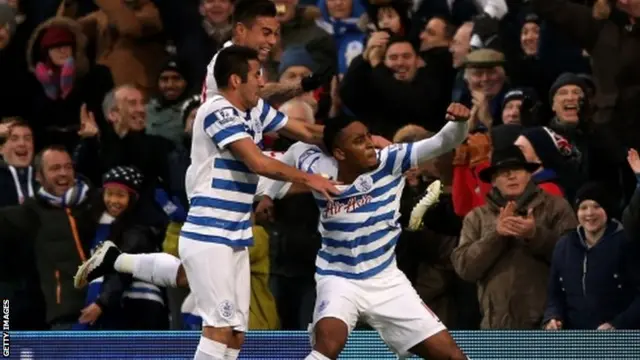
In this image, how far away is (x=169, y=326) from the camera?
40.7 feet

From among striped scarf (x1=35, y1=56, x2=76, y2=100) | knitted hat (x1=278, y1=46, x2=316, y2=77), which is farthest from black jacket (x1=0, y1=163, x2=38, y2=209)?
knitted hat (x1=278, y1=46, x2=316, y2=77)

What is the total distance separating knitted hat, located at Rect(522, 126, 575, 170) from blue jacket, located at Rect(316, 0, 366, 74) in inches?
81.0

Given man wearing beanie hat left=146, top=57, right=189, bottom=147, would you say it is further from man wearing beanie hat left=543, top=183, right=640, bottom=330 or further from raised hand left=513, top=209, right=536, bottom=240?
man wearing beanie hat left=543, top=183, right=640, bottom=330

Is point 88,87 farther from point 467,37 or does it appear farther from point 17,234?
point 467,37

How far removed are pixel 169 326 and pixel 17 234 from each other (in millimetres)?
1244

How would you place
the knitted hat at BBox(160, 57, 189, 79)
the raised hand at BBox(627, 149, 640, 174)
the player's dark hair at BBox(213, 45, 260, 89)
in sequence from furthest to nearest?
the knitted hat at BBox(160, 57, 189, 79) < the raised hand at BBox(627, 149, 640, 174) < the player's dark hair at BBox(213, 45, 260, 89)

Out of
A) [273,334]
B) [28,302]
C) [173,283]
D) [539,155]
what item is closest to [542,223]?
[539,155]

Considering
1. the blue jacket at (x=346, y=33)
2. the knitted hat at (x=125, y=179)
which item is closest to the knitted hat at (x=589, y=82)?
the blue jacket at (x=346, y=33)

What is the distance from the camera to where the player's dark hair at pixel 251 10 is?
9891mm

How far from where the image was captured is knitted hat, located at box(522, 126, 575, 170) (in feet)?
40.4

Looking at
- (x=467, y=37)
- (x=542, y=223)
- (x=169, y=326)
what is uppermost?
(x=467, y=37)

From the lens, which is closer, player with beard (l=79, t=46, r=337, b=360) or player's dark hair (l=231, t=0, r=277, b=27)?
player with beard (l=79, t=46, r=337, b=360)

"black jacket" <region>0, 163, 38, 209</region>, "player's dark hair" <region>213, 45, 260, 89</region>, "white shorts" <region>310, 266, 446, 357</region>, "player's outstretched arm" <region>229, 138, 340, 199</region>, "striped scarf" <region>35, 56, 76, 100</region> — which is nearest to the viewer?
"player's outstretched arm" <region>229, 138, 340, 199</region>

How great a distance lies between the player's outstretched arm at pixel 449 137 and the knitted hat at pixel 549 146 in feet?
8.60
